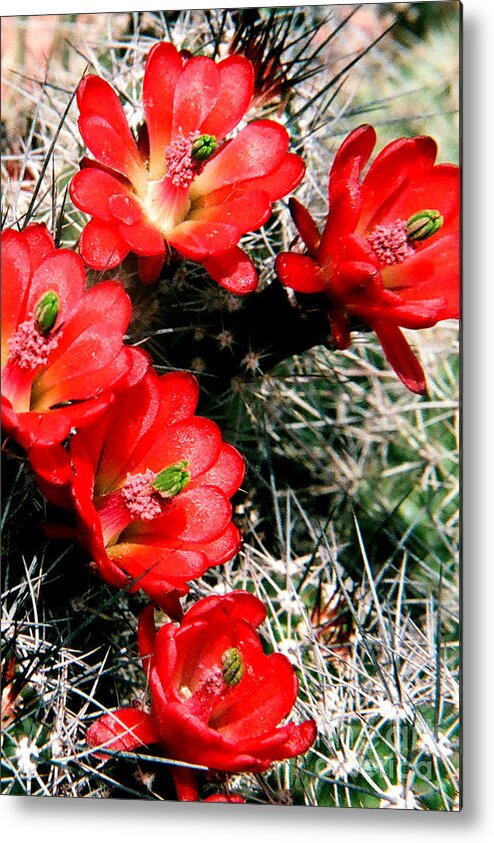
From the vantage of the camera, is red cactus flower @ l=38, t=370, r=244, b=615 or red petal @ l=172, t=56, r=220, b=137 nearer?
red cactus flower @ l=38, t=370, r=244, b=615

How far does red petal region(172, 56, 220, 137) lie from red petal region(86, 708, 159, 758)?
2.60ft

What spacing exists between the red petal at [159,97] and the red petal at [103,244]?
0.35ft

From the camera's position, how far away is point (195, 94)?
5.15ft

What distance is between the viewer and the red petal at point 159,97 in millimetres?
1560

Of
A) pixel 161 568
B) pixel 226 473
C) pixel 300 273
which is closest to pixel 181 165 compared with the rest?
pixel 300 273

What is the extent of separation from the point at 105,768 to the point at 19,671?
0.18 meters

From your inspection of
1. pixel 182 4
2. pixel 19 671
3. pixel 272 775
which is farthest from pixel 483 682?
pixel 182 4

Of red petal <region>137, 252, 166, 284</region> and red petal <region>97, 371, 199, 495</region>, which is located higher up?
red petal <region>137, 252, 166, 284</region>

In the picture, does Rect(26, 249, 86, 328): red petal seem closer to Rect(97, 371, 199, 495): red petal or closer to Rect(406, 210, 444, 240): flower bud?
Rect(97, 371, 199, 495): red petal

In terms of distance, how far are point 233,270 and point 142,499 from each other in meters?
0.33

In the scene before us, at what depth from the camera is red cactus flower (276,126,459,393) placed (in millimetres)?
1499

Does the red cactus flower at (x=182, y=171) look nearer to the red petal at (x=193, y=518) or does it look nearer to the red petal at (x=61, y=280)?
the red petal at (x=61, y=280)

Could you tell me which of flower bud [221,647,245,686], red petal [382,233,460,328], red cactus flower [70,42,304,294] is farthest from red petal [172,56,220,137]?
flower bud [221,647,245,686]

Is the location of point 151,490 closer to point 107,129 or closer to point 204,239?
point 204,239
